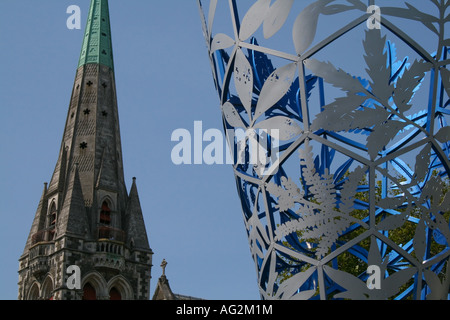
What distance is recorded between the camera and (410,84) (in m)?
11.0

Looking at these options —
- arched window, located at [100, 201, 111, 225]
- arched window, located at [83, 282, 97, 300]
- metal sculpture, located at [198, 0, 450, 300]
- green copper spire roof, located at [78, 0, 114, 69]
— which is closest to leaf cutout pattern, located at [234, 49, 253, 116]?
metal sculpture, located at [198, 0, 450, 300]

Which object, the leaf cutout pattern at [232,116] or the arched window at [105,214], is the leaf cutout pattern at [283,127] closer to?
the leaf cutout pattern at [232,116]

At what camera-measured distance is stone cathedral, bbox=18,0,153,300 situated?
60.9m

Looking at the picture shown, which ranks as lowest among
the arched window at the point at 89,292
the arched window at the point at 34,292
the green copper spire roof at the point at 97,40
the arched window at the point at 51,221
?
the arched window at the point at 89,292

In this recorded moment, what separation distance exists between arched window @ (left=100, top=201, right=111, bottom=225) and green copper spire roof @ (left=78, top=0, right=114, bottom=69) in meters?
13.5

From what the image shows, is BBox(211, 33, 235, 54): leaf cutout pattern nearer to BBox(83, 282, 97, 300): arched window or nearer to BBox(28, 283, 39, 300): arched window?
BBox(83, 282, 97, 300): arched window

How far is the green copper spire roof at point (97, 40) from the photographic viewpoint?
71125 mm

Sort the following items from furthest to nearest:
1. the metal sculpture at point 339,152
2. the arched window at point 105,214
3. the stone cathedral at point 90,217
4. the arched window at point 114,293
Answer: the arched window at point 105,214 < the arched window at point 114,293 < the stone cathedral at point 90,217 < the metal sculpture at point 339,152

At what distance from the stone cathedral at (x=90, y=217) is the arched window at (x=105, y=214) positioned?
8 centimetres

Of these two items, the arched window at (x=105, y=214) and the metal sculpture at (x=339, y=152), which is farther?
the arched window at (x=105, y=214)

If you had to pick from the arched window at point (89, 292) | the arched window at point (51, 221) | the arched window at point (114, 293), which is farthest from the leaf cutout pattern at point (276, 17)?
the arched window at point (51, 221)
